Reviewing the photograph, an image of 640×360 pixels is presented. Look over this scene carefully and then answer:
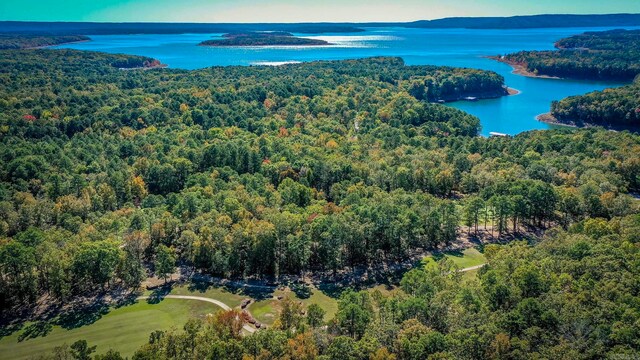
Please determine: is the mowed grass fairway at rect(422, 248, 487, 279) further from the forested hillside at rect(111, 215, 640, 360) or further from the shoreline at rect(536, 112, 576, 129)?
the shoreline at rect(536, 112, 576, 129)

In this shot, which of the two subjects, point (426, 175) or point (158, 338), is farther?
point (426, 175)

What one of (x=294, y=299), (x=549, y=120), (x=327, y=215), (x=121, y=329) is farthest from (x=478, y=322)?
(x=549, y=120)

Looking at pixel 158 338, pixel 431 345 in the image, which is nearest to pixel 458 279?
pixel 431 345

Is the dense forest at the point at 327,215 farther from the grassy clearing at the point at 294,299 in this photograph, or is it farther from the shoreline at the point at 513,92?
the shoreline at the point at 513,92

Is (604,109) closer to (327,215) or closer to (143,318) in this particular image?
(327,215)

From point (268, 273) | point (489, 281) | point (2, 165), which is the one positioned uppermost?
point (2, 165)

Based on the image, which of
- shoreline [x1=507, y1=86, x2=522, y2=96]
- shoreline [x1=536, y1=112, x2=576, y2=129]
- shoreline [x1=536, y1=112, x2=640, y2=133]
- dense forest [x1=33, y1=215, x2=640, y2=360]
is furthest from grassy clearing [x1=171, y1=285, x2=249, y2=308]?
shoreline [x1=507, y1=86, x2=522, y2=96]

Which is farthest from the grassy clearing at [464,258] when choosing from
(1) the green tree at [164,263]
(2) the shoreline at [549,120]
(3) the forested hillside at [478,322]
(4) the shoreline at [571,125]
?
(2) the shoreline at [549,120]

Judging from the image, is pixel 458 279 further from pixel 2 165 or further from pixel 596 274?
pixel 2 165
